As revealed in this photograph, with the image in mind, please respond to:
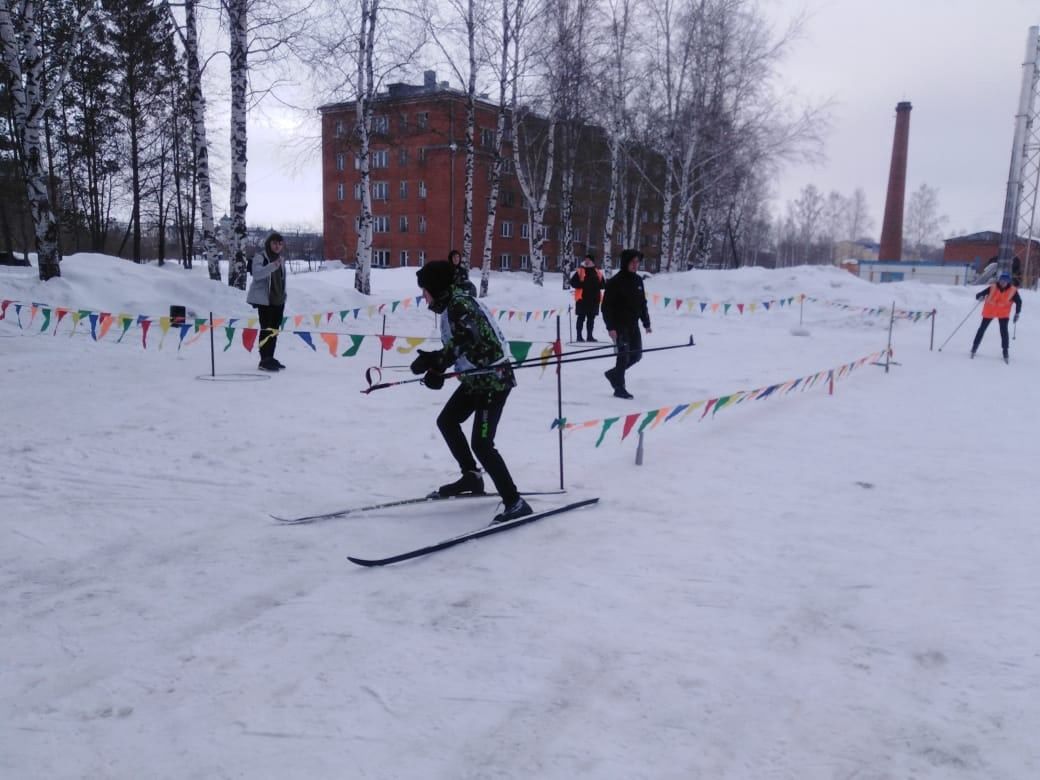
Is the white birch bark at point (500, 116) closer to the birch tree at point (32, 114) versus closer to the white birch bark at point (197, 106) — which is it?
the white birch bark at point (197, 106)

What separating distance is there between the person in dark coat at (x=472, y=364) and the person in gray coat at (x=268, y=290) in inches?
226

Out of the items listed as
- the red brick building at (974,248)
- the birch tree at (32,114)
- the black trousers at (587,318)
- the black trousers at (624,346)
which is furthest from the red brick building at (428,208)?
the black trousers at (624,346)

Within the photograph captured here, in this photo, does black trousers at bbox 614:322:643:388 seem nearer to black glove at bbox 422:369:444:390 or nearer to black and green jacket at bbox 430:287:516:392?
black and green jacket at bbox 430:287:516:392

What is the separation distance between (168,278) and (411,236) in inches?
1318

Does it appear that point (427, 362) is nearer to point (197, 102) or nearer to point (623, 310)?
point (623, 310)

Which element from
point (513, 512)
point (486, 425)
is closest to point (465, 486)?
point (513, 512)

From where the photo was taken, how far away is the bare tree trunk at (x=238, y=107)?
14.9 m

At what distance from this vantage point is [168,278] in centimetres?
1507

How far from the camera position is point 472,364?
4.57 meters

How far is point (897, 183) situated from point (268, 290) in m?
54.6

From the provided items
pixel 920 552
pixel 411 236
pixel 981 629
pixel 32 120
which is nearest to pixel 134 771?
pixel 981 629

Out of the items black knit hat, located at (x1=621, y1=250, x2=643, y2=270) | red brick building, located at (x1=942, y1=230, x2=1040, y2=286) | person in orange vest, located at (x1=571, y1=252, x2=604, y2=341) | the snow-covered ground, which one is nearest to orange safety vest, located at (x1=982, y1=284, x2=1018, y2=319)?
the snow-covered ground

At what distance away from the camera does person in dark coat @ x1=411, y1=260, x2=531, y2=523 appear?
14.6 ft

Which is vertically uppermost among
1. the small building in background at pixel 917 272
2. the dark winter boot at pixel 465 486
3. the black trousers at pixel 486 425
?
the small building in background at pixel 917 272
